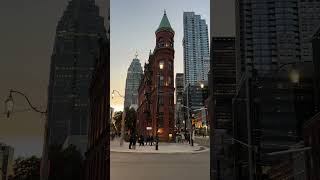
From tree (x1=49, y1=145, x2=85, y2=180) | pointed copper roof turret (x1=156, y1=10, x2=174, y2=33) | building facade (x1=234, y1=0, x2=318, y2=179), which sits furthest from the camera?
pointed copper roof turret (x1=156, y1=10, x2=174, y2=33)

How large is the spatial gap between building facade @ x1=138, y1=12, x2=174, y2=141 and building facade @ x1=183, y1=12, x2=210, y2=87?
99mm

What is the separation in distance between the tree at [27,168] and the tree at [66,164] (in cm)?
8

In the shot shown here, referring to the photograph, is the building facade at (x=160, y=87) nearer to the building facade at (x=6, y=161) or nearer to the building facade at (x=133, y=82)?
the building facade at (x=133, y=82)

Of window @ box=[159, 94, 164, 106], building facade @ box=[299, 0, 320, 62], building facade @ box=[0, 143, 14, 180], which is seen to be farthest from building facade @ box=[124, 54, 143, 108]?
building facade @ box=[299, 0, 320, 62]

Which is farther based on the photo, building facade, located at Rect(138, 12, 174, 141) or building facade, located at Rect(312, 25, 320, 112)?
building facade, located at Rect(138, 12, 174, 141)

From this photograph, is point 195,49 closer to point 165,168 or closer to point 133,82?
point 133,82

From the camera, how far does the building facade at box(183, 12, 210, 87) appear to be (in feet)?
7.67

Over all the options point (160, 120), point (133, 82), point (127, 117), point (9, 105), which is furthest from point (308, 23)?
point (9, 105)

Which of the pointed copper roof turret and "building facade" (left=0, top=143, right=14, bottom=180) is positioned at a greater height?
the pointed copper roof turret

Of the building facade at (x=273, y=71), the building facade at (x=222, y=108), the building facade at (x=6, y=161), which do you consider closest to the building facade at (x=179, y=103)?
the building facade at (x=222, y=108)

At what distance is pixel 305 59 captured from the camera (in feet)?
6.72

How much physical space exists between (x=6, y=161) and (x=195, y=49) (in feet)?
4.30

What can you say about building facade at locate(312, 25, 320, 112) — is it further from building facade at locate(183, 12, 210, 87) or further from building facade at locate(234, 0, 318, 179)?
building facade at locate(183, 12, 210, 87)

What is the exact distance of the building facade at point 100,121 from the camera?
232cm
